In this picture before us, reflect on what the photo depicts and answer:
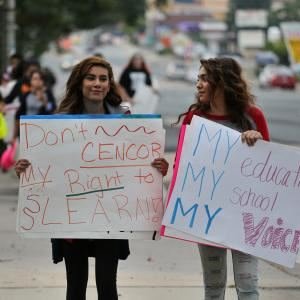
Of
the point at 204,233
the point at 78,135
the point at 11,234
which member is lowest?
the point at 11,234

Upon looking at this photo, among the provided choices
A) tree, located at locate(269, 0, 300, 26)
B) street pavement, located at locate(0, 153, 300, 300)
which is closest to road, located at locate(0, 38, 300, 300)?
street pavement, located at locate(0, 153, 300, 300)

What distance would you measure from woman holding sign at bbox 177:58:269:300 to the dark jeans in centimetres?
49

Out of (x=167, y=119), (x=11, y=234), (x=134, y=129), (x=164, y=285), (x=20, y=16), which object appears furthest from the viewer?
(x=20, y=16)

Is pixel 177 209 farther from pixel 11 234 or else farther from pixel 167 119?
pixel 167 119

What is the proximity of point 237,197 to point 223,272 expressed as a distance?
15.9 inches

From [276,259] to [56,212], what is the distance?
1.14 meters

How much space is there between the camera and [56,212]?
5.55 meters

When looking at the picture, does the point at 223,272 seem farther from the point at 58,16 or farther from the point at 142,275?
the point at 58,16

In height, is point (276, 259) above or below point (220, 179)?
below

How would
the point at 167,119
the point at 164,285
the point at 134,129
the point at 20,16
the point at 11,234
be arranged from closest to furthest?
the point at 134,129 → the point at 164,285 → the point at 11,234 → the point at 167,119 → the point at 20,16

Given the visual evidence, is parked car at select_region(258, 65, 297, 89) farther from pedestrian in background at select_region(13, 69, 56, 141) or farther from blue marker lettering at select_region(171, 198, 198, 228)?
blue marker lettering at select_region(171, 198, 198, 228)

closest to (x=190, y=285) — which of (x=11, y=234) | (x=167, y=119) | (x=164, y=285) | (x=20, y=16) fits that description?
(x=164, y=285)

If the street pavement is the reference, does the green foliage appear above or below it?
above

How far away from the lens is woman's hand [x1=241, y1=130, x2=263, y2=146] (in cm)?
542
